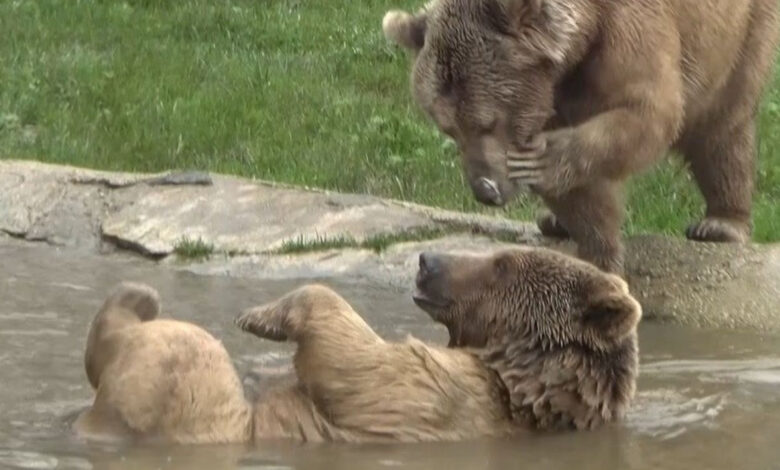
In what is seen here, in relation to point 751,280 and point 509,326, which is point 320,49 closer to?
point 751,280

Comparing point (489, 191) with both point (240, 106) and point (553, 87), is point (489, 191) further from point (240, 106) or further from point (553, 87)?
point (240, 106)

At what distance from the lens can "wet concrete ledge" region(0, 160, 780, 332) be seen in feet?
26.7

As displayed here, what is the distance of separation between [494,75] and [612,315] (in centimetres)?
181

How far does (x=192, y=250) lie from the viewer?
28.8ft

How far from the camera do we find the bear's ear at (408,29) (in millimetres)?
7809

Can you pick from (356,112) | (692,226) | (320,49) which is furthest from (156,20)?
(692,226)

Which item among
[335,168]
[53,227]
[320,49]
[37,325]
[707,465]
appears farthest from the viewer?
[320,49]

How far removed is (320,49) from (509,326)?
331 inches

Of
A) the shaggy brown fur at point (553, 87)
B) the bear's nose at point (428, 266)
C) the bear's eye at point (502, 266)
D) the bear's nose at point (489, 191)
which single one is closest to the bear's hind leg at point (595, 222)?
the shaggy brown fur at point (553, 87)

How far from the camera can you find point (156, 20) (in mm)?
14906

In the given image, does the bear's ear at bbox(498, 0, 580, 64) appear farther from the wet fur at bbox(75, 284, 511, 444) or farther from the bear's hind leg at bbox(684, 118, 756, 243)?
the wet fur at bbox(75, 284, 511, 444)

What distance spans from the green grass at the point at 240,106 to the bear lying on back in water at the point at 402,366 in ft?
12.4

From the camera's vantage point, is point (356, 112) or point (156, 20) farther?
point (156, 20)

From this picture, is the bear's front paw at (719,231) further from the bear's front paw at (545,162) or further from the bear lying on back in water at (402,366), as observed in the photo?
the bear lying on back in water at (402,366)
